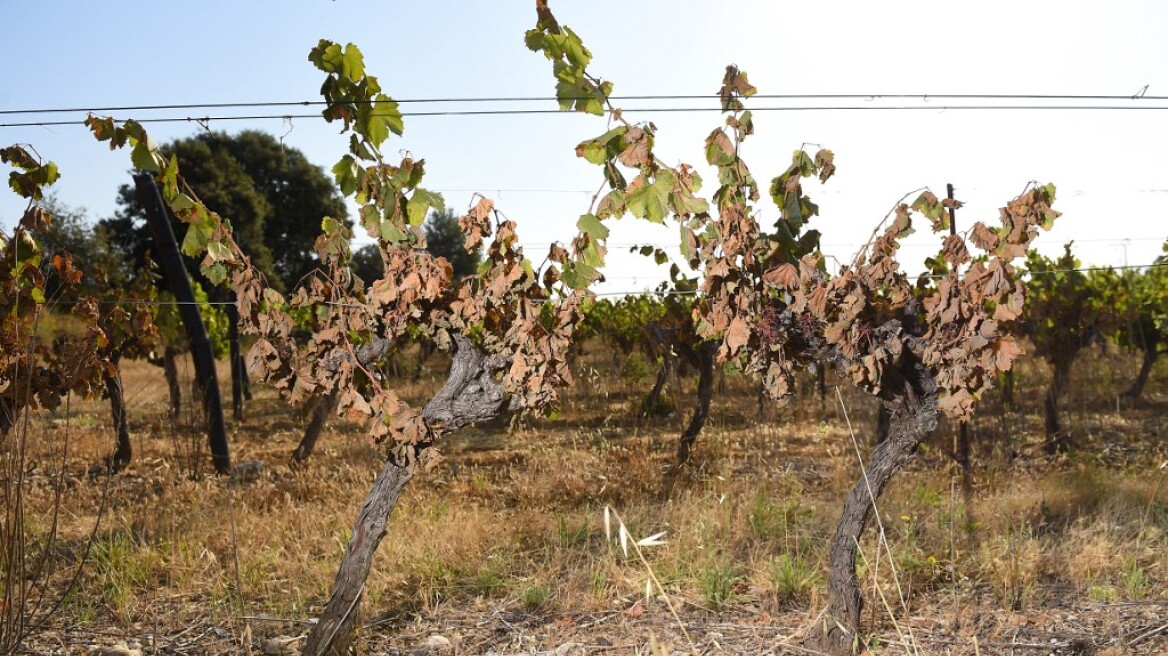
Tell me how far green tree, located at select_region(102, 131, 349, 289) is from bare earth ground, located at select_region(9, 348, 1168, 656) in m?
15.6

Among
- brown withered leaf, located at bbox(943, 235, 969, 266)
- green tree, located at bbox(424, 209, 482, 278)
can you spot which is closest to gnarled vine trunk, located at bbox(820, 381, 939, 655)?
brown withered leaf, located at bbox(943, 235, 969, 266)

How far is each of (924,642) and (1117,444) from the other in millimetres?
5795

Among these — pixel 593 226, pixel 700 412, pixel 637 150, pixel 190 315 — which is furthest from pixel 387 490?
pixel 190 315

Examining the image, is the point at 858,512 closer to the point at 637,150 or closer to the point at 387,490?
the point at 637,150

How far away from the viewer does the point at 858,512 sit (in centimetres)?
348

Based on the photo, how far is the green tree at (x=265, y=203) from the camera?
21656mm

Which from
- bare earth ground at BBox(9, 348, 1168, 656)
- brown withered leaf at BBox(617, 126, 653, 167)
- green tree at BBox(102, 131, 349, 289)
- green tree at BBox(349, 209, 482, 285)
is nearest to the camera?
brown withered leaf at BBox(617, 126, 653, 167)

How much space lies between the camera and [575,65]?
339 centimetres

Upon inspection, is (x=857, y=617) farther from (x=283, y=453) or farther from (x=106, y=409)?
(x=106, y=409)

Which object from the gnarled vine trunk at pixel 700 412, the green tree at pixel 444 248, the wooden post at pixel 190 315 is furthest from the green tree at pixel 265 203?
the gnarled vine trunk at pixel 700 412

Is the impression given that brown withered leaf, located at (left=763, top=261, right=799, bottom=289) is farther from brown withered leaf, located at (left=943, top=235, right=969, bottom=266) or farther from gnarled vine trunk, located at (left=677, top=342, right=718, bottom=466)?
gnarled vine trunk, located at (left=677, top=342, right=718, bottom=466)

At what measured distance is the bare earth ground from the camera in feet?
12.0

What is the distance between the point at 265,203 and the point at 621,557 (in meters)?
20.5

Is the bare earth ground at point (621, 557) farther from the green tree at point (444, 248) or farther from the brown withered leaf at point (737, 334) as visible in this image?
the green tree at point (444, 248)
